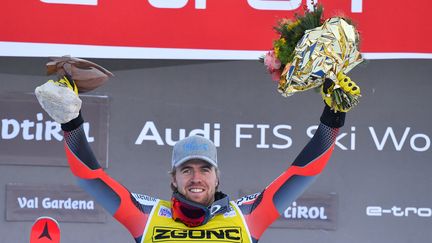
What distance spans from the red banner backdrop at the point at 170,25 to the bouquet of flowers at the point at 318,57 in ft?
4.69

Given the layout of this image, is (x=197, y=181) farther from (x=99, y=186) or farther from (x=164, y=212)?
(x=99, y=186)

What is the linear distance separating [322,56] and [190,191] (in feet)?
1.97

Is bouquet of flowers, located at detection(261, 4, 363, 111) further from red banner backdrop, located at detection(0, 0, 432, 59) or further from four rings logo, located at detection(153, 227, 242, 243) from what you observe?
red banner backdrop, located at detection(0, 0, 432, 59)

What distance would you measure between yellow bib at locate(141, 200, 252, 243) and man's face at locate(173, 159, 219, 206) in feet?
0.31

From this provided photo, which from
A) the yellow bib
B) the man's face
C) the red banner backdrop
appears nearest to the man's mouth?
the man's face

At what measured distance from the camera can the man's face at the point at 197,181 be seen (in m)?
2.81

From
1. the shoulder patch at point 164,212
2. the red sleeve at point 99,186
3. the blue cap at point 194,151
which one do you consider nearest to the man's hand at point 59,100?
the red sleeve at point 99,186

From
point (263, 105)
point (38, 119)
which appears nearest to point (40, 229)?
point (38, 119)

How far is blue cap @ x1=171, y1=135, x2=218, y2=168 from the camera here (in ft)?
9.22

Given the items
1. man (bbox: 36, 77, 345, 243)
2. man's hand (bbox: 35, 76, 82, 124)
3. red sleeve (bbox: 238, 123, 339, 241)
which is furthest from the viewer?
red sleeve (bbox: 238, 123, 339, 241)

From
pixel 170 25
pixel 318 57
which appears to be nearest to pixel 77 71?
pixel 318 57

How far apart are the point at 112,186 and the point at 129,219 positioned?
0.12m

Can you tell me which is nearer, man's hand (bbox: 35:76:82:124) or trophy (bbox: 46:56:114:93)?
man's hand (bbox: 35:76:82:124)

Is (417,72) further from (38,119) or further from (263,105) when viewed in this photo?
(38,119)
